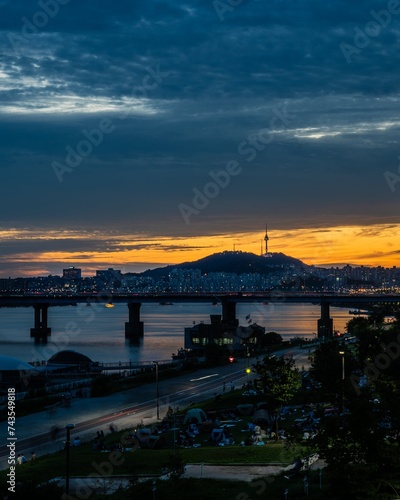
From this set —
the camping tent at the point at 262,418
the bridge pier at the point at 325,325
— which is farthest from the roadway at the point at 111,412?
the bridge pier at the point at 325,325

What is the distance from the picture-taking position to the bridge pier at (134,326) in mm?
109000

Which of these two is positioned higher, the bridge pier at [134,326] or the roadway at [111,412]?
the bridge pier at [134,326]

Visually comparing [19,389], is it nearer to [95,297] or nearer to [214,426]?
[214,426]

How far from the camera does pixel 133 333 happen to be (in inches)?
4318

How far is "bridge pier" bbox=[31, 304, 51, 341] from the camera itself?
112488 millimetres

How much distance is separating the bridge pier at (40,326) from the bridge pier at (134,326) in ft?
40.2

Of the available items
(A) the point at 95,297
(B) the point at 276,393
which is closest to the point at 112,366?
(B) the point at 276,393

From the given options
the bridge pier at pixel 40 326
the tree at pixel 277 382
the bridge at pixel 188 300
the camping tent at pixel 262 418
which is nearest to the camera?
the tree at pixel 277 382

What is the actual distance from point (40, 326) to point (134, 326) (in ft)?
51.2

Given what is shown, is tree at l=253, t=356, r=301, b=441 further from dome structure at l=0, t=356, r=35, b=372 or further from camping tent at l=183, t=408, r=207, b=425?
dome structure at l=0, t=356, r=35, b=372

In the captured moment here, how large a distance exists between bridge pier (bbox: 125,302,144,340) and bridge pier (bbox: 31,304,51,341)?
482 inches

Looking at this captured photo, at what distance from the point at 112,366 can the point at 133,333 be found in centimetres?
4728

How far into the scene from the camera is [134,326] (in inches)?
4375

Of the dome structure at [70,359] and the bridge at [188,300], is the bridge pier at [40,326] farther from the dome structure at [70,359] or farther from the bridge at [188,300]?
the dome structure at [70,359]
